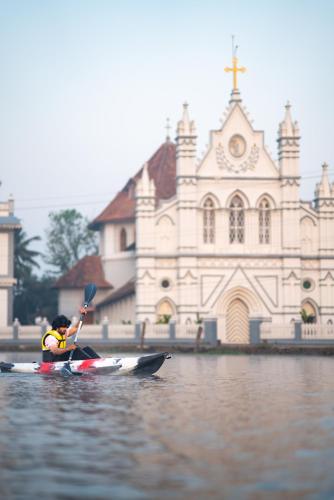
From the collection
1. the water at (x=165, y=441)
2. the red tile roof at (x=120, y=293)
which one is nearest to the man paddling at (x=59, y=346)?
the water at (x=165, y=441)

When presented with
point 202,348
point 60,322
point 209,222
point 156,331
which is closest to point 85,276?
point 209,222

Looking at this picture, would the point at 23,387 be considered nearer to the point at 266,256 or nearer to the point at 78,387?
the point at 78,387

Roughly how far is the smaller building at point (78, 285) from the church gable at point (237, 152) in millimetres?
12075

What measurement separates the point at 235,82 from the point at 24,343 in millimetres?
20761

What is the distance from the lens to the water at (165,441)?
11172 millimetres

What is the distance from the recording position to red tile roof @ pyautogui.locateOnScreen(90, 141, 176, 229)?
2621 inches

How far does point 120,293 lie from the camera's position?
63062 millimetres

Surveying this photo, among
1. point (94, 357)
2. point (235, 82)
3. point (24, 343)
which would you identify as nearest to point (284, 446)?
point (94, 357)

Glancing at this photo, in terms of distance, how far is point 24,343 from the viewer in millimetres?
56312

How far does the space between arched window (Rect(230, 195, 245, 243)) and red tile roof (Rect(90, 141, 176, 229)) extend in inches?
237

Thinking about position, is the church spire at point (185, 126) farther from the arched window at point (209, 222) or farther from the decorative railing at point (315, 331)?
the decorative railing at point (315, 331)

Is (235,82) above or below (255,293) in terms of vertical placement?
above

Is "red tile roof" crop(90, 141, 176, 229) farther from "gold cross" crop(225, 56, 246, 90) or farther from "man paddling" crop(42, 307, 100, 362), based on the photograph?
"man paddling" crop(42, 307, 100, 362)

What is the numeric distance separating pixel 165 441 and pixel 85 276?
54.4 meters
